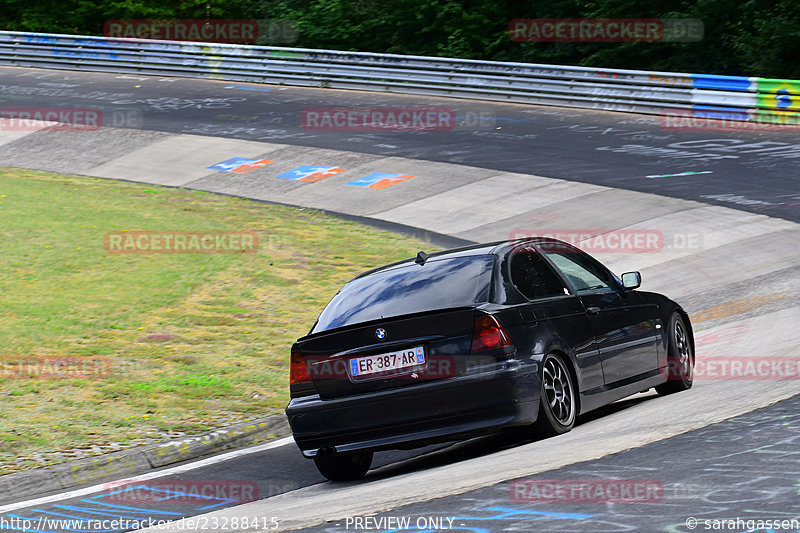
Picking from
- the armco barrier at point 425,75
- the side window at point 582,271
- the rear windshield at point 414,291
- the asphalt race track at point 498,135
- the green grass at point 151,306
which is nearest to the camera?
the rear windshield at point 414,291

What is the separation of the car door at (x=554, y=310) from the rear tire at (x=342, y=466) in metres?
1.50

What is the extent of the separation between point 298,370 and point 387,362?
2.37 ft

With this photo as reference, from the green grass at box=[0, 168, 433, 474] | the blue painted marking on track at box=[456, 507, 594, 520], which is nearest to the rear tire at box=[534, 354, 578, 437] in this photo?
the blue painted marking on track at box=[456, 507, 594, 520]

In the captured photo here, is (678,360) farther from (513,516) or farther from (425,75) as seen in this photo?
(425,75)

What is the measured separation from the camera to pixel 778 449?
6215 mm

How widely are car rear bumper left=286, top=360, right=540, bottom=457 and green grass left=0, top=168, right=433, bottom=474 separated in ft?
7.01

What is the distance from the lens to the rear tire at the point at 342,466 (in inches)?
294

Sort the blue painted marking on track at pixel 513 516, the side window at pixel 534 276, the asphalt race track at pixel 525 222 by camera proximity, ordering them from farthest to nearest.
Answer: the side window at pixel 534 276 < the asphalt race track at pixel 525 222 < the blue painted marking on track at pixel 513 516

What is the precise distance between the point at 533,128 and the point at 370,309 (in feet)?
60.1

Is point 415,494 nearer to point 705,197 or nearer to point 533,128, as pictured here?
point 705,197

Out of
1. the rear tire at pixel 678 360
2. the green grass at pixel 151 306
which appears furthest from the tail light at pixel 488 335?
the green grass at pixel 151 306

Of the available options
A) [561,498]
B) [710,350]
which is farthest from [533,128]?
[561,498]

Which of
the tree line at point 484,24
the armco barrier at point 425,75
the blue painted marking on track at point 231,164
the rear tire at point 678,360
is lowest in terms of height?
the rear tire at point 678,360

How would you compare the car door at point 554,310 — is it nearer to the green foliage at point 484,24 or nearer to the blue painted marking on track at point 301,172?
the blue painted marking on track at point 301,172
